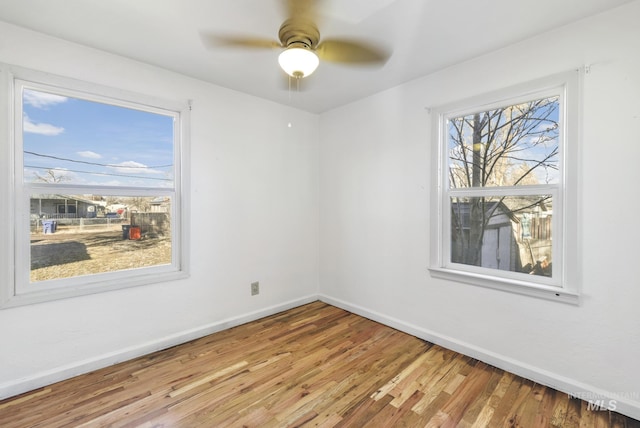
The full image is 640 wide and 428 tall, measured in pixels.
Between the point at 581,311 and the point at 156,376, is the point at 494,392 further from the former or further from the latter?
the point at 156,376

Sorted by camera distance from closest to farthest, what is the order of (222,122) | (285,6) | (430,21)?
(285,6), (430,21), (222,122)

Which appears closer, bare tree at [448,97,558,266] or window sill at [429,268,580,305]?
window sill at [429,268,580,305]

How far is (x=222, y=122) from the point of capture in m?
2.85

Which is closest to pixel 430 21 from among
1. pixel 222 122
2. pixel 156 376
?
pixel 222 122

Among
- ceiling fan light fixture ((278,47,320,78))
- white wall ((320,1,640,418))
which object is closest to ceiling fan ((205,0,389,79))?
ceiling fan light fixture ((278,47,320,78))

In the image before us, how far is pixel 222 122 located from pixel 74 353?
225 centimetres

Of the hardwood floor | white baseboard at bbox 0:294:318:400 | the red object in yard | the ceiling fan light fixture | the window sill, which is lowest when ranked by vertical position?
the hardwood floor

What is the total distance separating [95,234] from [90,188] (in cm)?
37

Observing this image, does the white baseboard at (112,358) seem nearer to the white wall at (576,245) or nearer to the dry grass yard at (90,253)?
the dry grass yard at (90,253)

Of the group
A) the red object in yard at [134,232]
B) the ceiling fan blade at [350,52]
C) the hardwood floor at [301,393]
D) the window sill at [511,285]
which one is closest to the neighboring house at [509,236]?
the window sill at [511,285]

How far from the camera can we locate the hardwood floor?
66.2 inches

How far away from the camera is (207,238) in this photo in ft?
9.11

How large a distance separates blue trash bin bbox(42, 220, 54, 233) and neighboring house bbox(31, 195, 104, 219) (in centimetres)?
4

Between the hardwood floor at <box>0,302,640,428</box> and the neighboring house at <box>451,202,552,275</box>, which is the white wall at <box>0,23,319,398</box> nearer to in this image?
the hardwood floor at <box>0,302,640,428</box>
